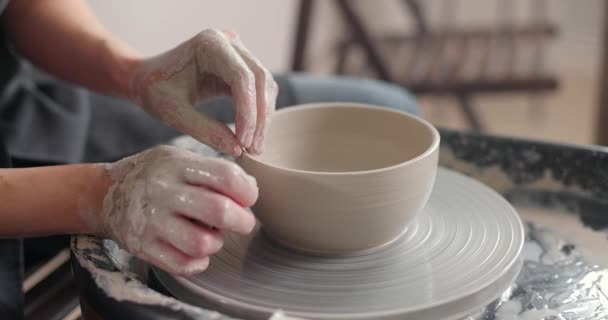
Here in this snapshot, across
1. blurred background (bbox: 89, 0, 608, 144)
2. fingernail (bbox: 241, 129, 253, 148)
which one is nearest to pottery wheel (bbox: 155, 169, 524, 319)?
fingernail (bbox: 241, 129, 253, 148)

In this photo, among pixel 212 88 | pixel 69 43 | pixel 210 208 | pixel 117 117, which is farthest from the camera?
pixel 117 117

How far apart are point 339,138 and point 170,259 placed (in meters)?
0.39

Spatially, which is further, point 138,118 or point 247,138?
Answer: point 138,118

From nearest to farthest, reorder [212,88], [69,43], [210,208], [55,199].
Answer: [210,208], [55,199], [212,88], [69,43]

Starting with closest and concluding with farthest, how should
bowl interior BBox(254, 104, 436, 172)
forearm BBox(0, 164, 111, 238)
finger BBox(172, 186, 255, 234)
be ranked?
finger BBox(172, 186, 255, 234)
forearm BBox(0, 164, 111, 238)
bowl interior BBox(254, 104, 436, 172)

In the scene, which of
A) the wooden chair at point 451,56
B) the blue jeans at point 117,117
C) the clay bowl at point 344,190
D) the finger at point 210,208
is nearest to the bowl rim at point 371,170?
the clay bowl at point 344,190

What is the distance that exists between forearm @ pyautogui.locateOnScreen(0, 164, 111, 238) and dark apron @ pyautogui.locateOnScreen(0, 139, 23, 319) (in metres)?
0.06

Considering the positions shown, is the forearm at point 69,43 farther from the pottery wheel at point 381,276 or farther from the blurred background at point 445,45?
the blurred background at point 445,45

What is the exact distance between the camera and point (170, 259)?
28.4 inches

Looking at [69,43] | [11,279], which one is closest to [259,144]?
[11,279]

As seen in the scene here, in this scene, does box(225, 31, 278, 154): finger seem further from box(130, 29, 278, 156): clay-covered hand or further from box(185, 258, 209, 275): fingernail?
box(185, 258, 209, 275): fingernail

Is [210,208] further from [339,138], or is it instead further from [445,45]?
[445,45]

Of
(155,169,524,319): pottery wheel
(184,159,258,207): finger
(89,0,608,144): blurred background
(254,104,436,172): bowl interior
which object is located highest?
(184,159,258,207): finger

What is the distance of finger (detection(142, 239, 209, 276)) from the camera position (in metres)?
0.72
